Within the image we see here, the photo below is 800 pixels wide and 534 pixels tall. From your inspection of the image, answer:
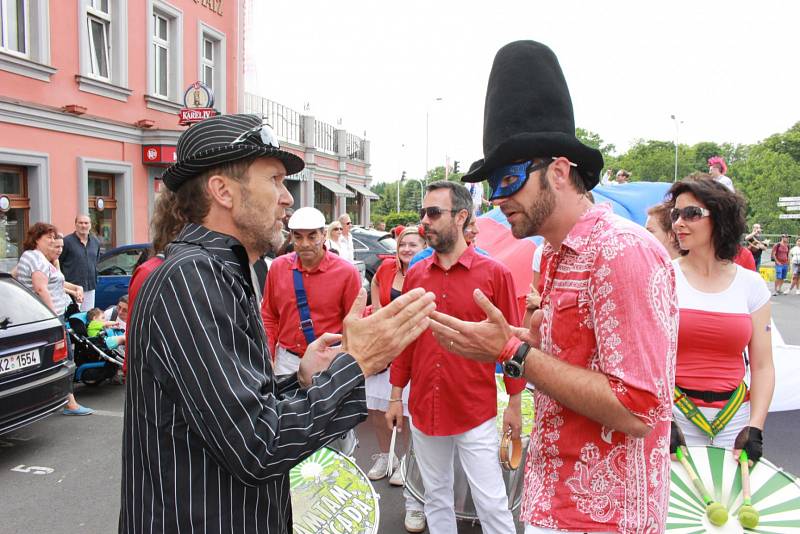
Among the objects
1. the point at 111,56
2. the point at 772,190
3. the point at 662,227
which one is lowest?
the point at 662,227

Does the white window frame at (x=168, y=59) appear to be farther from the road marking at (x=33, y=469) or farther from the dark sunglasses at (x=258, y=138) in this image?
the dark sunglasses at (x=258, y=138)

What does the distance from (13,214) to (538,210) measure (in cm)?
1207

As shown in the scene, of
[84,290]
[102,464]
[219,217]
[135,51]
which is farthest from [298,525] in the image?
[135,51]

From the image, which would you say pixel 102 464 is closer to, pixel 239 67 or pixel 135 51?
pixel 135 51

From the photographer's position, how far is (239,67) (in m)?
18.3

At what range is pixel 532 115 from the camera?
75.4 inches

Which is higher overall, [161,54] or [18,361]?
[161,54]

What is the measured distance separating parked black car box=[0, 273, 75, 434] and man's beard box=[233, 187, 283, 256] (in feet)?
13.7

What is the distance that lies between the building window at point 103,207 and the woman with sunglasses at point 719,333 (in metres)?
12.7

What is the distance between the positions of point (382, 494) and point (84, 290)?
23.1ft

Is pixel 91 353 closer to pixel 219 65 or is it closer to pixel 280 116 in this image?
pixel 219 65

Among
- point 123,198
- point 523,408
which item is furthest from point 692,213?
point 123,198

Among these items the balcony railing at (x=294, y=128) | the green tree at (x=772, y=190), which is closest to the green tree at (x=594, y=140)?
the green tree at (x=772, y=190)

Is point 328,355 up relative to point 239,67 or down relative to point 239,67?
down
